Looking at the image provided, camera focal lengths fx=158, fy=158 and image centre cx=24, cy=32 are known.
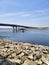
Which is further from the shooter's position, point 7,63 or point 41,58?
point 41,58

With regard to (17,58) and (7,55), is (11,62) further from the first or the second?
(7,55)

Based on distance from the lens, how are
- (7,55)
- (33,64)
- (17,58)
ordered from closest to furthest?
(33,64), (17,58), (7,55)

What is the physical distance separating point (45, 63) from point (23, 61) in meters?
1.07

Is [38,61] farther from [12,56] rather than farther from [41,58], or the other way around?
[12,56]

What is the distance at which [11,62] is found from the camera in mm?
7438

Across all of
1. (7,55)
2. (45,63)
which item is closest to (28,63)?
(45,63)

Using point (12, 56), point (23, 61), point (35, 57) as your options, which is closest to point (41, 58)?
point (35, 57)

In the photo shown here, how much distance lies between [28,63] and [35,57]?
1.01m

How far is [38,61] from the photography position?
7.65 metres

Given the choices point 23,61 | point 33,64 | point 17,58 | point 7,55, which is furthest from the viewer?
point 7,55

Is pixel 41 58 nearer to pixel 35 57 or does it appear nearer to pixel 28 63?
pixel 35 57

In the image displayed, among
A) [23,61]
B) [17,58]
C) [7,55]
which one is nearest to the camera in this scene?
[23,61]

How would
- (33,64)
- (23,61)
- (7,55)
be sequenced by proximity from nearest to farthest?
(33,64) < (23,61) < (7,55)

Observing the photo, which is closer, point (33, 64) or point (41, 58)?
point (33, 64)
